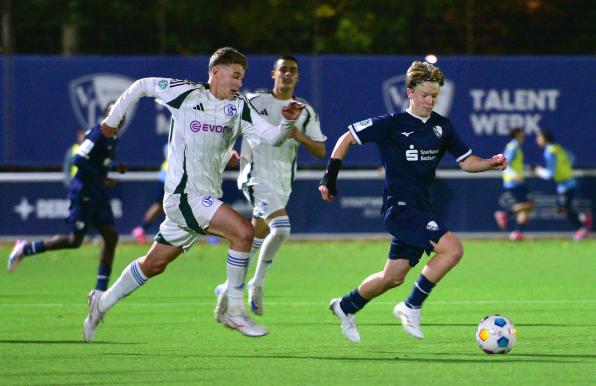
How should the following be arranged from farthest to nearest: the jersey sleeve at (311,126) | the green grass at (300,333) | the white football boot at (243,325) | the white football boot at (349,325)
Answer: the jersey sleeve at (311,126) < the white football boot at (349,325) < the white football boot at (243,325) < the green grass at (300,333)

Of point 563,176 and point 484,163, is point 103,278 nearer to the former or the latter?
point 484,163

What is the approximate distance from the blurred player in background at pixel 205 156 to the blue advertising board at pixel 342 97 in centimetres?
1308

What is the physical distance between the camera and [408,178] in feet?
31.4

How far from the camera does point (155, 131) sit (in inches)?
907

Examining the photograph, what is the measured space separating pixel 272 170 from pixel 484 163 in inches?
133

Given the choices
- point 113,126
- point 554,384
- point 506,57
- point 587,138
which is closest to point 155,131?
point 506,57

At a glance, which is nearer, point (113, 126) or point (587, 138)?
point (113, 126)

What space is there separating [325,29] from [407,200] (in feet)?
46.3

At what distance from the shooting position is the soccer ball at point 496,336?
8.79m

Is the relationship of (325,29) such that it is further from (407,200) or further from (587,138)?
(407,200)

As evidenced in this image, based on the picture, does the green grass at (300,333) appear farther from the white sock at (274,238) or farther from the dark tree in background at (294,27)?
the dark tree in background at (294,27)

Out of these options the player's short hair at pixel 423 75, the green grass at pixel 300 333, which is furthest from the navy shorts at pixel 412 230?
the player's short hair at pixel 423 75

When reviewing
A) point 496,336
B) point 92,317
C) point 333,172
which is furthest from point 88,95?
Answer: point 496,336

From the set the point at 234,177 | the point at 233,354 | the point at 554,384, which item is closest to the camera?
the point at 554,384
